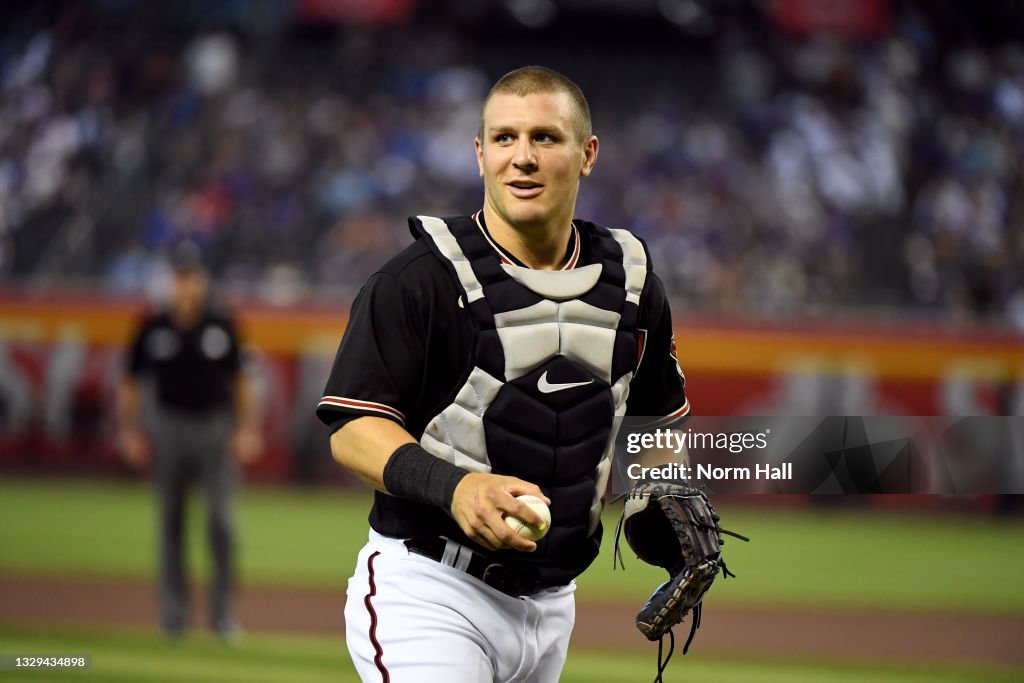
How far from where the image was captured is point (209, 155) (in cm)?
2089

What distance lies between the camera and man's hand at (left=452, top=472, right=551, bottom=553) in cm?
293

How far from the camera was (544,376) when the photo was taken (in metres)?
3.53

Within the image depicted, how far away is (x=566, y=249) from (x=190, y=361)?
6.45 meters

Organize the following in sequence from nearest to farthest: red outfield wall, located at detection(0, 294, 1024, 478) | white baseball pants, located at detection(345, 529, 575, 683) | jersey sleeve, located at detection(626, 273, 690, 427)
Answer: white baseball pants, located at detection(345, 529, 575, 683) → jersey sleeve, located at detection(626, 273, 690, 427) → red outfield wall, located at detection(0, 294, 1024, 478)

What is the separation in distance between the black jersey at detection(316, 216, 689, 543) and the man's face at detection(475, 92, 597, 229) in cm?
16

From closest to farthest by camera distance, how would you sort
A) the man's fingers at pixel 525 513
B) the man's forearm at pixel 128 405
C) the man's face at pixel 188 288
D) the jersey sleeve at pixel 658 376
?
the man's fingers at pixel 525 513, the jersey sleeve at pixel 658 376, the man's face at pixel 188 288, the man's forearm at pixel 128 405

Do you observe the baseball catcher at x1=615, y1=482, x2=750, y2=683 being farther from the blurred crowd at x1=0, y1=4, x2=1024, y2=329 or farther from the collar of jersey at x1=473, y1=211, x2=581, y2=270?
the blurred crowd at x1=0, y1=4, x2=1024, y2=329

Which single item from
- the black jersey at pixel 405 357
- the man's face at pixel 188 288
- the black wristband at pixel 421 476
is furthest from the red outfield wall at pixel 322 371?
the black wristband at pixel 421 476

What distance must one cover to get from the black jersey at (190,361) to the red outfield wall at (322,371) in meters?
7.54

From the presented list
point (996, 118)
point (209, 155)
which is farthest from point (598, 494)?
point (996, 118)

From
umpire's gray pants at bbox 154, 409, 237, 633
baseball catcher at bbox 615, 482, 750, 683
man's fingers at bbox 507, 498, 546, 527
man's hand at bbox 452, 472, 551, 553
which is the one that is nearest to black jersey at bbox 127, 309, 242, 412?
umpire's gray pants at bbox 154, 409, 237, 633

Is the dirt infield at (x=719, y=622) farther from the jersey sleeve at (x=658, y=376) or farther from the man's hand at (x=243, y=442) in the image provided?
the jersey sleeve at (x=658, y=376)

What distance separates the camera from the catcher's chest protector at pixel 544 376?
11.4ft

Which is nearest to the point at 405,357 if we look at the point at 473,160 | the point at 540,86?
the point at 540,86
